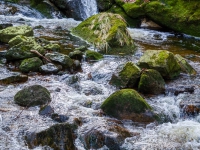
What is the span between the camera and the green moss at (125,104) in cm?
620

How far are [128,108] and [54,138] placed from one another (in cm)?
176

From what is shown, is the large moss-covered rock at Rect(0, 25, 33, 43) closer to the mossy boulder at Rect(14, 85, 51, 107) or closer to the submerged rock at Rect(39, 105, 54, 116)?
the mossy boulder at Rect(14, 85, 51, 107)

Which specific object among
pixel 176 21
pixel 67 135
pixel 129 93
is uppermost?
pixel 176 21

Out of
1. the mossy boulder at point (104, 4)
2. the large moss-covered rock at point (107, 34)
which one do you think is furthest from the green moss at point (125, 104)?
the mossy boulder at point (104, 4)

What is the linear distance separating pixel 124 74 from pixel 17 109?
2.94 metres

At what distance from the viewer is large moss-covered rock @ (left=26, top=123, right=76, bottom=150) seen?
16.9 ft

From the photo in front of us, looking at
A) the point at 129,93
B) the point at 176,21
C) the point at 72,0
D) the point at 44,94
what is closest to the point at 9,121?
the point at 44,94

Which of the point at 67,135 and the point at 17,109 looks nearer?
the point at 67,135

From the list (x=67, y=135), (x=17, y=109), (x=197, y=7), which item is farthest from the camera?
(x=197, y=7)

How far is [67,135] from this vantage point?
5.30 metres

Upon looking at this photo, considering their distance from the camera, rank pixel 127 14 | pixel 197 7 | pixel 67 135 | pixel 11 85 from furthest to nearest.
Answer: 1. pixel 127 14
2. pixel 197 7
3. pixel 11 85
4. pixel 67 135

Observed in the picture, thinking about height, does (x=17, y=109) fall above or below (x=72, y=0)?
below

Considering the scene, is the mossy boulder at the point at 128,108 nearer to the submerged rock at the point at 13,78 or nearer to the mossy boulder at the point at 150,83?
the mossy boulder at the point at 150,83

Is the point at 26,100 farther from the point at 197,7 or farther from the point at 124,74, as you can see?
the point at 197,7
